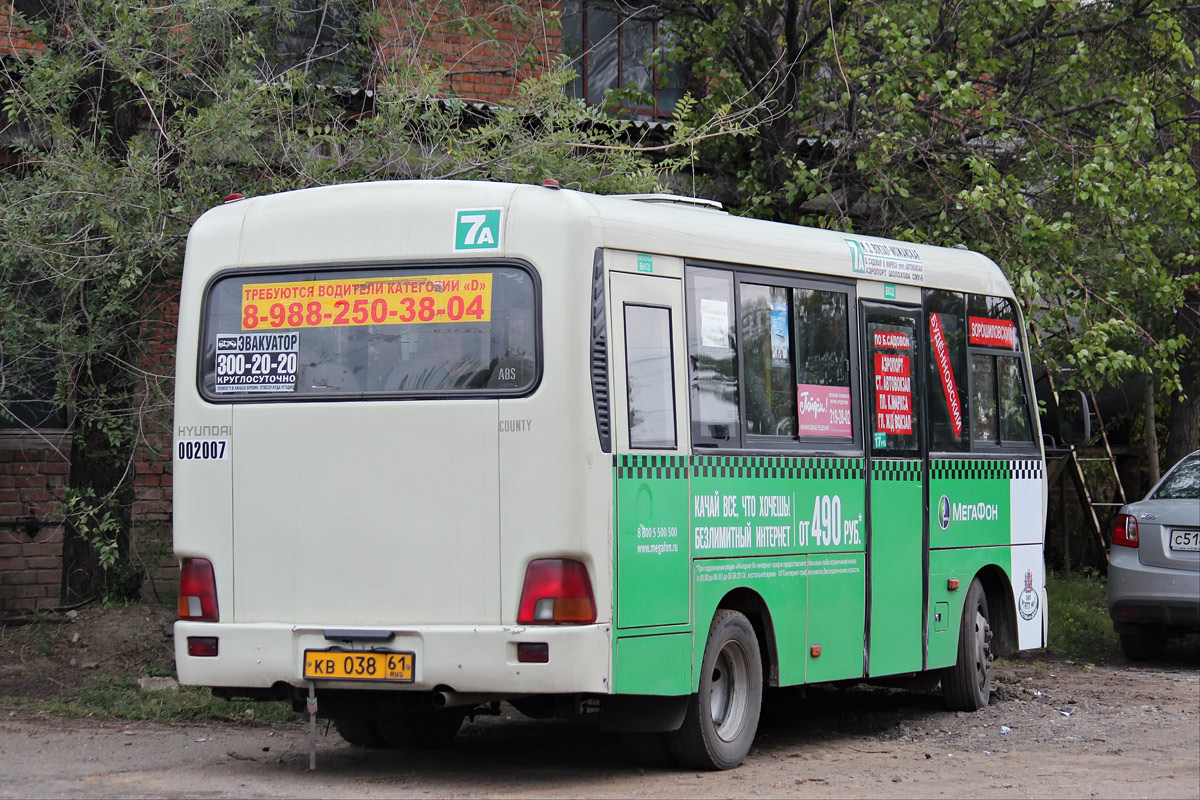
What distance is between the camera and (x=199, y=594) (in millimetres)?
7816

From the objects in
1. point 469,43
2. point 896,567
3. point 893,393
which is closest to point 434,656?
point 896,567

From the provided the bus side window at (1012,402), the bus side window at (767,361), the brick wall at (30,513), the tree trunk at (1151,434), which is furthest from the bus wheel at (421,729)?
the tree trunk at (1151,434)

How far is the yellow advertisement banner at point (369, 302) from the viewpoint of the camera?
749 centimetres

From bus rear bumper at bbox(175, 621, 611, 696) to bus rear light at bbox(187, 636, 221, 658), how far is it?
1cm

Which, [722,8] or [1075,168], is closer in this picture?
[1075,168]

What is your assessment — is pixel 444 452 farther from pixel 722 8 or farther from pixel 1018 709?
pixel 722 8

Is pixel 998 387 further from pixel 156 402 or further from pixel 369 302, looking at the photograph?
pixel 156 402

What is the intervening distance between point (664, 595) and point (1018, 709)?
161 inches

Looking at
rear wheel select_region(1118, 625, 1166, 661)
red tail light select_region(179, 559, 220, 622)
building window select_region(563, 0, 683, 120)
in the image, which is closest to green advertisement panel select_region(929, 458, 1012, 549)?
rear wheel select_region(1118, 625, 1166, 661)

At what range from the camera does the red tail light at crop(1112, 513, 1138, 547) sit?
42.9 ft

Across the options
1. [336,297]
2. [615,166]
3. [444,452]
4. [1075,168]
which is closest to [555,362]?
[444,452]

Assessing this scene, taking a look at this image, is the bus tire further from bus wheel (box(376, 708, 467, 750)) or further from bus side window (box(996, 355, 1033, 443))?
bus side window (box(996, 355, 1033, 443))

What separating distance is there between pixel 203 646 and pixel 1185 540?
26.6 feet

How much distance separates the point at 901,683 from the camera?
10672mm
